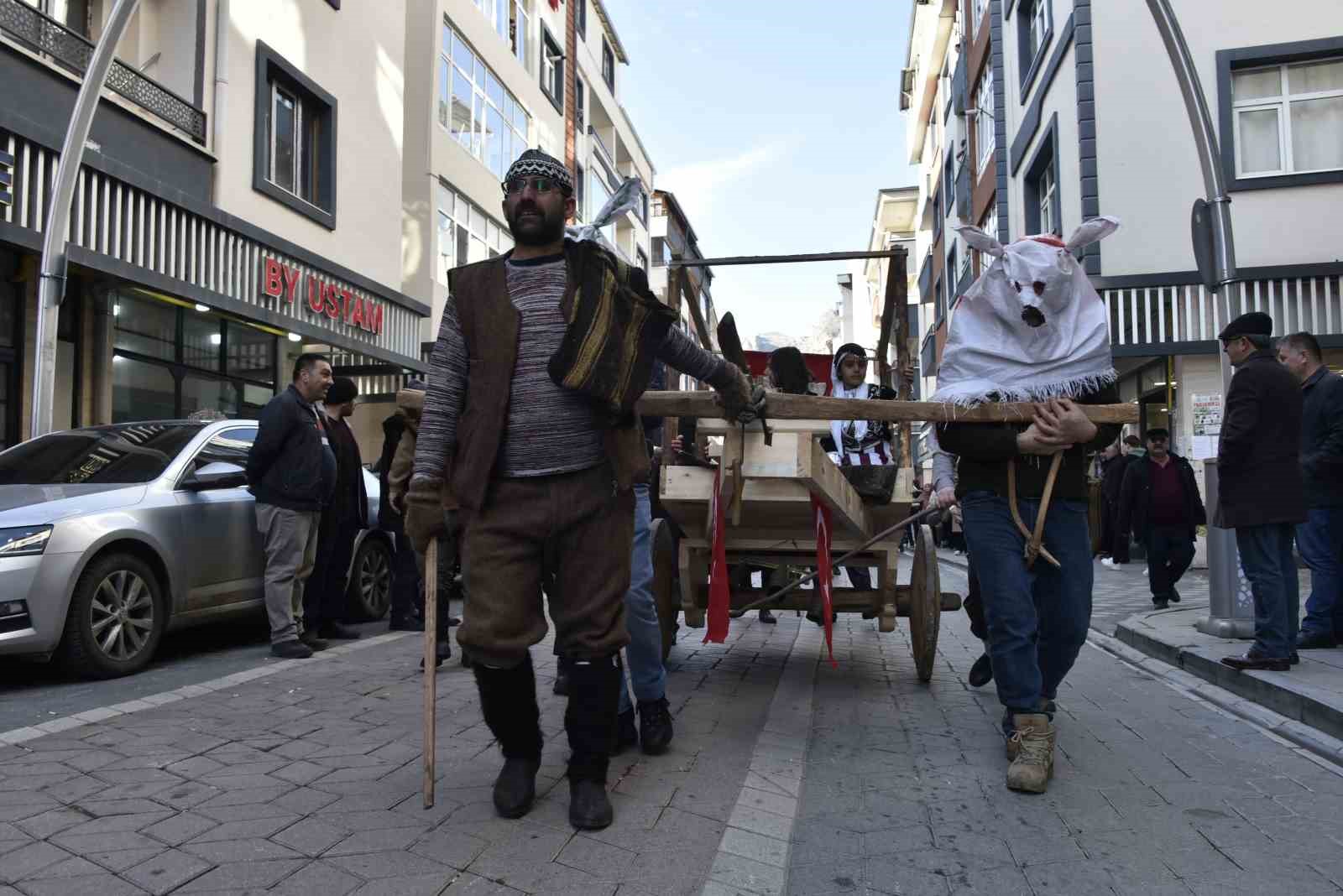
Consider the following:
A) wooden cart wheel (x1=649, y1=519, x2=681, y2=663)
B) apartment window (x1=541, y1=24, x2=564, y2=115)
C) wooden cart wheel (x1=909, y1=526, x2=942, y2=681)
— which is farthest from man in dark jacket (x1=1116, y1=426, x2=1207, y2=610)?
apartment window (x1=541, y1=24, x2=564, y2=115)

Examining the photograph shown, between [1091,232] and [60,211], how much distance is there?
7.99 m

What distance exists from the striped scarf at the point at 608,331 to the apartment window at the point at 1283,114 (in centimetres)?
1434

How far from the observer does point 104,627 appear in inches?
219

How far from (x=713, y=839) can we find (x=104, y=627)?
4032mm

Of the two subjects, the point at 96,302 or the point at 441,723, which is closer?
the point at 441,723

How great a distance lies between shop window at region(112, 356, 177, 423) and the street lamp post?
435 inches

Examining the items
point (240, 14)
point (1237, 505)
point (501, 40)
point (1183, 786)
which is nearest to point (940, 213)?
point (501, 40)

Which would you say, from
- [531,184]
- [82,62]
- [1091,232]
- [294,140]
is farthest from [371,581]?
[294,140]

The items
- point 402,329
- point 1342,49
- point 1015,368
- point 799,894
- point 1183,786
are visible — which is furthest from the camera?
point 402,329

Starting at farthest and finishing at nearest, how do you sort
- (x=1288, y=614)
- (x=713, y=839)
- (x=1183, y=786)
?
(x=1288, y=614), (x=1183, y=786), (x=713, y=839)

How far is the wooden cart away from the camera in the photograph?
4.58 m

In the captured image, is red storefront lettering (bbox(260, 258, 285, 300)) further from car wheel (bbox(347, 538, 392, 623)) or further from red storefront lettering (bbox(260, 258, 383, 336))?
car wheel (bbox(347, 538, 392, 623))

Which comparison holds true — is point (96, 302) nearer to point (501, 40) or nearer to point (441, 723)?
point (441, 723)

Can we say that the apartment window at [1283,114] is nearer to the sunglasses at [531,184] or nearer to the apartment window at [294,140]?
the apartment window at [294,140]
